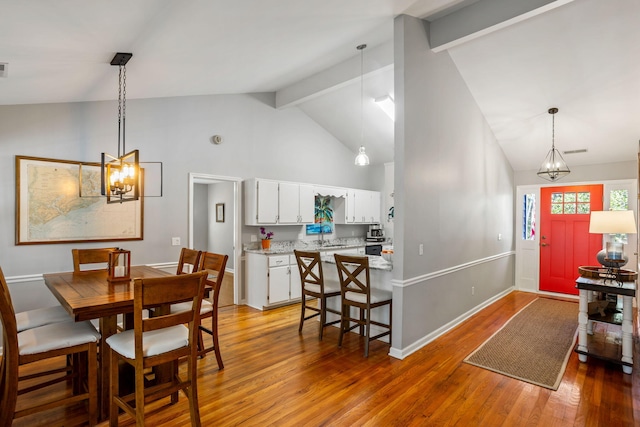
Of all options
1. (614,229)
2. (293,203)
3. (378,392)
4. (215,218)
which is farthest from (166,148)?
(614,229)

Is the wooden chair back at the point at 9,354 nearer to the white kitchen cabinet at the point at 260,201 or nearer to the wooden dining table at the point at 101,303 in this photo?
the wooden dining table at the point at 101,303

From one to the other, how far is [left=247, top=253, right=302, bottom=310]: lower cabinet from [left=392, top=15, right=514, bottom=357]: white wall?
7.03 feet

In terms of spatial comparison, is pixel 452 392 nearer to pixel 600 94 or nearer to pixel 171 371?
pixel 171 371

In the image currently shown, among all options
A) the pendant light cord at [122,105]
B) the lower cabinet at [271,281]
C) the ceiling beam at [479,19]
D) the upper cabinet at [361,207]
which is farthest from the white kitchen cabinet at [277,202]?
the ceiling beam at [479,19]

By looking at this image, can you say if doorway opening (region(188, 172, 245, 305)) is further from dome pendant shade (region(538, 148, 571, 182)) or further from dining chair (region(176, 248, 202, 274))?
dome pendant shade (region(538, 148, 571, 182))

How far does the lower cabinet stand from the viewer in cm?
502

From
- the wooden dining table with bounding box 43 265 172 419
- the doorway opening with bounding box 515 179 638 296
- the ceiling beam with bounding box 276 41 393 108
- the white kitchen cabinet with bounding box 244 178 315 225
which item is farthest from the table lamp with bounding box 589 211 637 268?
the wooden dining table with bounding box 43 265 172 419

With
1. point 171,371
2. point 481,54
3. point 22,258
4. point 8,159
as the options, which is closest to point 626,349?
point 481,54

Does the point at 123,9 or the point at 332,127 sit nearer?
the point at 123,9

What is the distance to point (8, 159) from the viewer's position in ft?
10.9

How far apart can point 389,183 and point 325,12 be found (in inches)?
186

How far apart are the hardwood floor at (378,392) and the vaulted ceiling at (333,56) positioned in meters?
2.62

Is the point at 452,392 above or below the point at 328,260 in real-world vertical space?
below

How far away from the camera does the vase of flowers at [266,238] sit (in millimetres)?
5480
